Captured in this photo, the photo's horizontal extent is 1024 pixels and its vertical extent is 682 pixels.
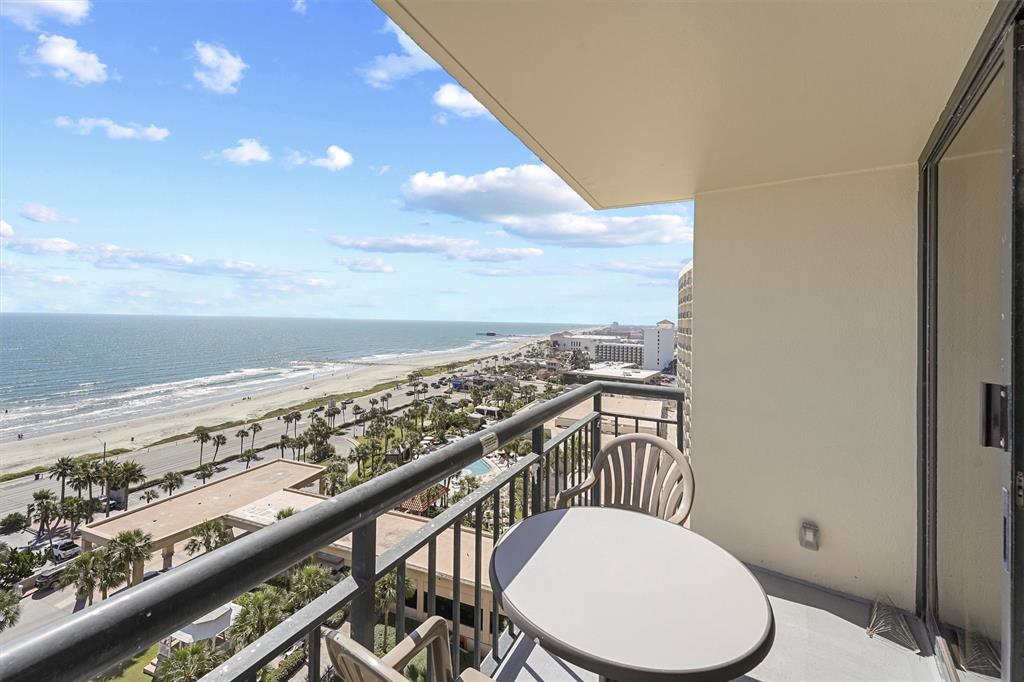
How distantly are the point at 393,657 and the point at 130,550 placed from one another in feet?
44.1

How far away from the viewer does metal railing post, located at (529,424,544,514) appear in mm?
1887

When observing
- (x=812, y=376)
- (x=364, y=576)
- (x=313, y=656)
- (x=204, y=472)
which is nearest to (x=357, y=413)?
(x=204, y=472)

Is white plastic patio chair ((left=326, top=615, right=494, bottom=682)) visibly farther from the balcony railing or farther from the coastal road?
the coastal road

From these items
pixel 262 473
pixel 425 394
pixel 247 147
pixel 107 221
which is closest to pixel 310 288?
pixel 107 221

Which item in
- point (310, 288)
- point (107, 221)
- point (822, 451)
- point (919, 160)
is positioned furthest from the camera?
point (310, 288)

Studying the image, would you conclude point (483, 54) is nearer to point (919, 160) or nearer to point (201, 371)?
point (919, 160)

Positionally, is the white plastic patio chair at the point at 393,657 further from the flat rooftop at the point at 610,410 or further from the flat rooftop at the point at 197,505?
the flat rooftop at the point at 197,505

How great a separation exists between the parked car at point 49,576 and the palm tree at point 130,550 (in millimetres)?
2825

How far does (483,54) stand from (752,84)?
37.8 inches

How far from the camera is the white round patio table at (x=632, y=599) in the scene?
37.0 inches

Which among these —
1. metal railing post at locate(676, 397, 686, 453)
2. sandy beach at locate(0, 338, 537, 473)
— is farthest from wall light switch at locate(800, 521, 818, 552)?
sandy beach at locate(0, 338, 537, 473)

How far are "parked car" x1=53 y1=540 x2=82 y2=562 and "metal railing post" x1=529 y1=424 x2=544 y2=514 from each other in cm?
1745

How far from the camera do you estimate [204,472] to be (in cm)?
1928

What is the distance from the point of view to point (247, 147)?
4303cm
